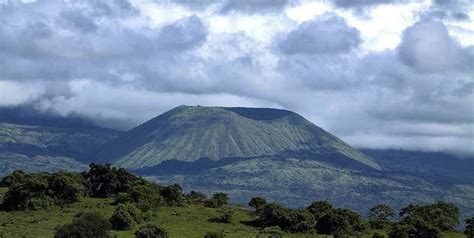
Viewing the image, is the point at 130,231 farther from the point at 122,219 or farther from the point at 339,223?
the point at 339,223

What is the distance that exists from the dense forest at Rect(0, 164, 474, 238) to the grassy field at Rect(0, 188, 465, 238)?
1.73 metres

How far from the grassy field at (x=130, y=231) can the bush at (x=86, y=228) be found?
818cm

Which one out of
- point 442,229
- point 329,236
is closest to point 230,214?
point 329,236

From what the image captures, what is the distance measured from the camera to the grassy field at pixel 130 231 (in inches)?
5143

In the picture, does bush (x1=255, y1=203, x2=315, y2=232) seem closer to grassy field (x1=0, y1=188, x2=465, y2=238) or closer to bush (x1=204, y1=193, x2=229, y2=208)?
grassy field (x1=0, y1=188, x2=465, y2=238)

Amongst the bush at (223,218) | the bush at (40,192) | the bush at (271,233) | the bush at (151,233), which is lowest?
the bush at (151,233)

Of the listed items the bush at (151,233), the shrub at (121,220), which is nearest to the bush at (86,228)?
the bush at (151,233)

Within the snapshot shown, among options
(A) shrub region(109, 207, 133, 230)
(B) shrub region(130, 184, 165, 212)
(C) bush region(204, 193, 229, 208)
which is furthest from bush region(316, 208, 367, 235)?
(A) shrub region(109, 207, 133, 230)

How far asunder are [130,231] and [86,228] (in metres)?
19.9

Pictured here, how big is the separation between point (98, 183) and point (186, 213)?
26.8 meters

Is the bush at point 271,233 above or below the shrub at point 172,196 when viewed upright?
below

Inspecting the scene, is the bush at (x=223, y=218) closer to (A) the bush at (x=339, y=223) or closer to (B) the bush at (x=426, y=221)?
(A) the bush at (x=339, y=223)

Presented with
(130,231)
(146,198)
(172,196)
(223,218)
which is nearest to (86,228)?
(130,231)

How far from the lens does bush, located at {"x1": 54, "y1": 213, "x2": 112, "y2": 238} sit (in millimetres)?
113750
